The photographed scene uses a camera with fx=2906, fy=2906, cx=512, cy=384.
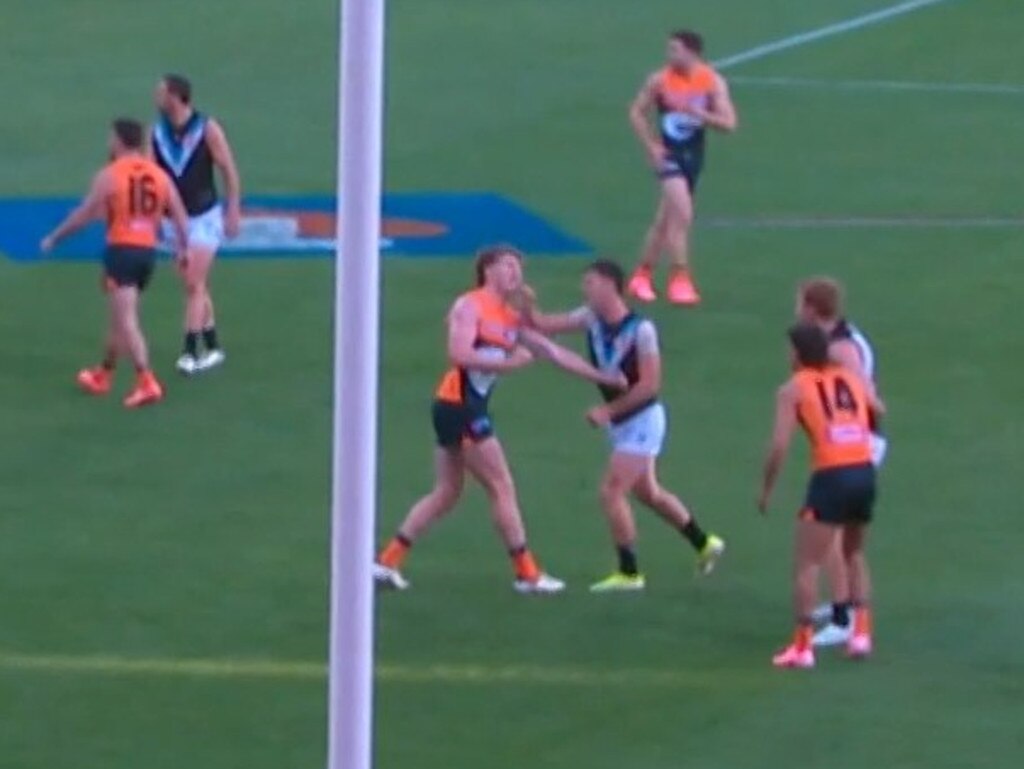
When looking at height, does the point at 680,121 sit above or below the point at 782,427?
above

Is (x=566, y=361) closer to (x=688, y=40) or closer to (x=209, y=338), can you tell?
(x=209, y=338)

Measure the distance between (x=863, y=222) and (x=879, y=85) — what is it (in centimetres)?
624

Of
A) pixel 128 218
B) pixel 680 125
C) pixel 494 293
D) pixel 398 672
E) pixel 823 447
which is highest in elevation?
pixel 680 125

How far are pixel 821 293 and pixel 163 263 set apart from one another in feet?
31.5

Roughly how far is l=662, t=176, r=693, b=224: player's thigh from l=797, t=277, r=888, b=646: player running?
20.7 ft

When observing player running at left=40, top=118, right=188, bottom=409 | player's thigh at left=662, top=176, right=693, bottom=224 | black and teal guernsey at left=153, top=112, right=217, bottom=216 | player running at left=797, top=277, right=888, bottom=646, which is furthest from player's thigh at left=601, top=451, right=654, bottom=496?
player's thigh at left=662, top=176, right=693, bottom=224

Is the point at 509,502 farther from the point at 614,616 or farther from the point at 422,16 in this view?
the point at 422,16

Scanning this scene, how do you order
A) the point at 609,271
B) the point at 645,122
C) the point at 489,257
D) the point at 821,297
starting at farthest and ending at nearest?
the point at 645,122 → the point at 489,257 → the point at 609,271 → the point at 821,297

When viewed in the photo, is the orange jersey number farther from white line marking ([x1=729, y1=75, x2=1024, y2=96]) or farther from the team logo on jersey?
white line marking ([x1=729, y1=75, x2=1024, y2=96])

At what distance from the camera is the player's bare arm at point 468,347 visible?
14109mm

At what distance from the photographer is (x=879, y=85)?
29469 millimetres

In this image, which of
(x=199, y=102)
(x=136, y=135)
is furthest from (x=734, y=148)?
(x=136, y=135)

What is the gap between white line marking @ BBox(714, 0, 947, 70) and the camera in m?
30.6

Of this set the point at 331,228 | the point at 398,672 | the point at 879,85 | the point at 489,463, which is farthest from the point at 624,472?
the point at 879,85
